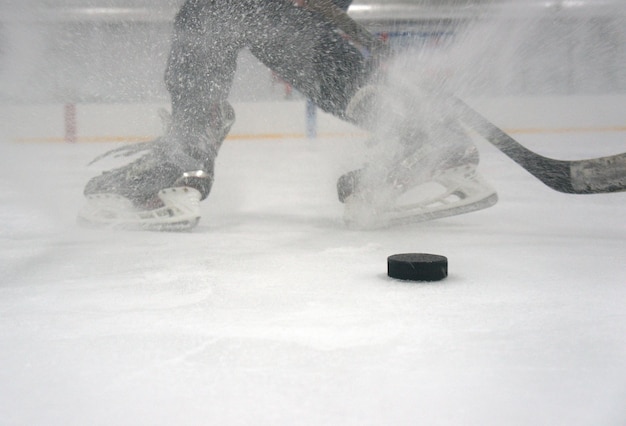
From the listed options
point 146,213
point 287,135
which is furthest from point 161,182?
point 287,135

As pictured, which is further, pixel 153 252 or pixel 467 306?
pixel 153 252

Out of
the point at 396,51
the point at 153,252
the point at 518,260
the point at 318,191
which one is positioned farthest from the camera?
the point at 318,191

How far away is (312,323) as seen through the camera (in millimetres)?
844

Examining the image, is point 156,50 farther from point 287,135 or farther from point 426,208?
point 426,208

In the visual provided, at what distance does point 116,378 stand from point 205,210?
49.0 inches

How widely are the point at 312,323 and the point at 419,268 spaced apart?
0.82ft

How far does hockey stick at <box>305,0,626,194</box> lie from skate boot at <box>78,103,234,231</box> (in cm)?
33

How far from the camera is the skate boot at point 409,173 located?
153 centimetres

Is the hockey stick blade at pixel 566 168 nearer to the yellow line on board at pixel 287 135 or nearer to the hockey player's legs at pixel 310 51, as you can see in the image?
the hockey player's legs at pixel 310 51

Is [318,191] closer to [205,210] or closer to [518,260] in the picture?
[205,210]

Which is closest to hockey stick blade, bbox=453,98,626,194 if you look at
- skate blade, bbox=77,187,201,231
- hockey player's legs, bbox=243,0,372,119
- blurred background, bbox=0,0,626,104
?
hockey player's legs, bbox=243,0,372,119

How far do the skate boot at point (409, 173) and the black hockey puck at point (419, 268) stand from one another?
0.46 meters

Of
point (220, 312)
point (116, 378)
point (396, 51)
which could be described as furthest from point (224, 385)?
point (396, 51)

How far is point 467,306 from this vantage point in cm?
91
